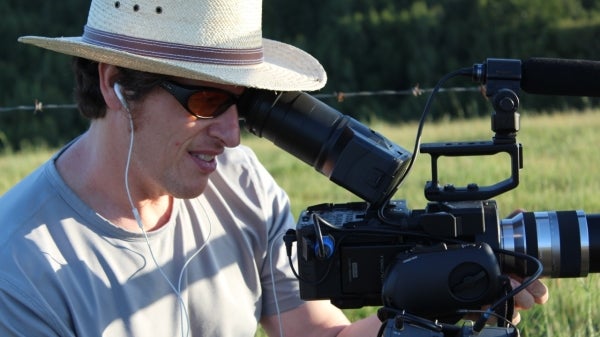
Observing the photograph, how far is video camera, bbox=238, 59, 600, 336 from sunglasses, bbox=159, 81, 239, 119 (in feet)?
1.16

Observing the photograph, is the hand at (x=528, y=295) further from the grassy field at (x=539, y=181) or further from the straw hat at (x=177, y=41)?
the straw hat at (x=177, y=41)

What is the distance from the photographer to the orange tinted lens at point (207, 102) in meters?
2.75

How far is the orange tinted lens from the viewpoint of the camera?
2754 mm

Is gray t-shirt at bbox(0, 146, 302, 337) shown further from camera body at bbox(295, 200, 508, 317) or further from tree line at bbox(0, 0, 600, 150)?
tree line at bbox(0, 0, 600, 150)

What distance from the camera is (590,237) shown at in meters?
2.51

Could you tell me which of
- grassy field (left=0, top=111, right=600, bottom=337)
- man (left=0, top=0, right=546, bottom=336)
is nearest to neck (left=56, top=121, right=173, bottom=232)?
man (left=0, top=0, right=546, bottom=336)

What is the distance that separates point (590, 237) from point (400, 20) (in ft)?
108

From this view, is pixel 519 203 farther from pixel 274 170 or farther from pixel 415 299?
pixel 415 299

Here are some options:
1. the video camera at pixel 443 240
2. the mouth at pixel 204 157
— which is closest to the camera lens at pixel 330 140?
the video camera at pixel 443 240

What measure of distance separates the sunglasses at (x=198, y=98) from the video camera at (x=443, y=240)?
0.35 m

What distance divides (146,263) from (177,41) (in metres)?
0.53

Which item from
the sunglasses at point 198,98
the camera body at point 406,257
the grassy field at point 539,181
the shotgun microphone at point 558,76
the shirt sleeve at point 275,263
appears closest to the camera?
the camera body at point 406,257

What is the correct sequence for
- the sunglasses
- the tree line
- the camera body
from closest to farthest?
the camera body < the sunglasses < the tree line

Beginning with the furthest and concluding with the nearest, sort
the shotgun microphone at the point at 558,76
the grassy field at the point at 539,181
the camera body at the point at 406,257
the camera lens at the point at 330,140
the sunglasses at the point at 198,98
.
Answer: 1. the grassy field at the point at 539,181
2. the sunglasses at the point at 198,98
3. the camera lens at the point at 330,140
4. the shotgun microphone at the point at 558,76
5. the camera body at the point at 406,257
